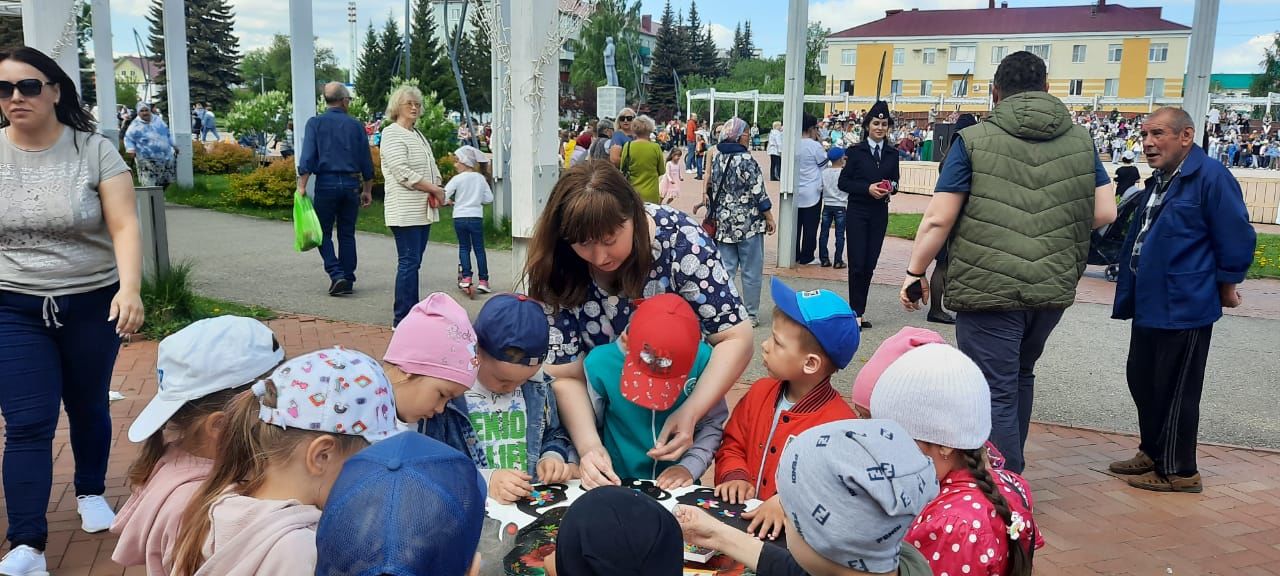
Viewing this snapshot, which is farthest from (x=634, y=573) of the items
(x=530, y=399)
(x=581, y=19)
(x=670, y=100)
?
(x=670, y=100)

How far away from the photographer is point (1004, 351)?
12.2ft

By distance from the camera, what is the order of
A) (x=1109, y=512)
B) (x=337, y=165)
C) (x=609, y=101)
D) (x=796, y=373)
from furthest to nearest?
1. (x=609, y=101)
2. (x=337, y=165)
3. (x=1109, y=512)
4. (x=796, y=373)

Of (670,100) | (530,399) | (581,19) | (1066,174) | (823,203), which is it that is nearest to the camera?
(530,399)

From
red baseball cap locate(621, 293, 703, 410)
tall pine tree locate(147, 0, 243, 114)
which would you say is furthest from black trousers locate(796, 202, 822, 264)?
tall pine tree locate(147, 0, 243, 114)

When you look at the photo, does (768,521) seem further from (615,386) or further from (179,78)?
(179,78)

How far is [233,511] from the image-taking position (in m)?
1.65

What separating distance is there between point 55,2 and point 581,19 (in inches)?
114

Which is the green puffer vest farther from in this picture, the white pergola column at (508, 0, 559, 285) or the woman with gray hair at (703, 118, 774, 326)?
the woman with gray hair at (703, 118, 774, 326)

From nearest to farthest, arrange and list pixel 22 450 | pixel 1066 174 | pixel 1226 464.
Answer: pixel 22 450 < pixel 1066 174 < pixel 1226 464

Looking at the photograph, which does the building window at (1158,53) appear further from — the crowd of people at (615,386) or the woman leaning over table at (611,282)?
the woman leaning over table at (611,282)

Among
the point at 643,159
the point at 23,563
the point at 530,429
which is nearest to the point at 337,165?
the point at 643,159

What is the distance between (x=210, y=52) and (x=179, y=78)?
39.4 meters

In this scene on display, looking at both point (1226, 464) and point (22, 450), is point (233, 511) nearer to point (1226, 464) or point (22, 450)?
point (22, 450)

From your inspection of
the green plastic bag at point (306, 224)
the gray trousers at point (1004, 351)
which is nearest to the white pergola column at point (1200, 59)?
the gray trousers at point (1004, 351)
